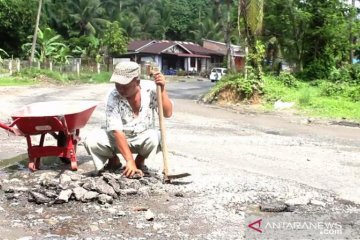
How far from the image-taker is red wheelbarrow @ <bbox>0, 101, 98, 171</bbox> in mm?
6117

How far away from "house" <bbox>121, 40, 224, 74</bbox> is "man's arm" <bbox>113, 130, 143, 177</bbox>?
155 feet

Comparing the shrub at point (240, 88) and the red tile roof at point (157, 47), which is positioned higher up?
the red tile roof at point (157, 47)

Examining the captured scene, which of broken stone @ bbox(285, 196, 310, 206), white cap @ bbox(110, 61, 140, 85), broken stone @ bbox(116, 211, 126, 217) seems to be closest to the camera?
broken stone @ bbox(116, 211, 126, 217)

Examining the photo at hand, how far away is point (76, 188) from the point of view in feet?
17.5

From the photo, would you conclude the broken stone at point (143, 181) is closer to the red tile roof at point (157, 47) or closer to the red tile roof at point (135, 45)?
the red tile roof at point (157, 47)

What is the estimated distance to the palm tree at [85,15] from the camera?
5706 cm

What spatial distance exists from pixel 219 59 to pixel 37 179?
62.8 m

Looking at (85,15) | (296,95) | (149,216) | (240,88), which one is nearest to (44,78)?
(240,88)

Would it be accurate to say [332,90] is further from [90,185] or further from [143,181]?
[90,185]

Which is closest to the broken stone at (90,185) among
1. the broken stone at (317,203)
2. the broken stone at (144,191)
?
the broken stone at (144,191)

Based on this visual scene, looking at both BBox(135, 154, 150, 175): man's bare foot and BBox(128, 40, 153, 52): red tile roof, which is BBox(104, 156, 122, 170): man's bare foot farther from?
BBox(128, 40, 153, 52): red tile roof

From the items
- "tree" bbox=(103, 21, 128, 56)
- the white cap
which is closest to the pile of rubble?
the white cap

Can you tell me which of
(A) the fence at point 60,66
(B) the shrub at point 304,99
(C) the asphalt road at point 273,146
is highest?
(A) the fence at point 60,66

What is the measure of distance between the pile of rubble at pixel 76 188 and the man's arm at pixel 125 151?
0.33 ft
